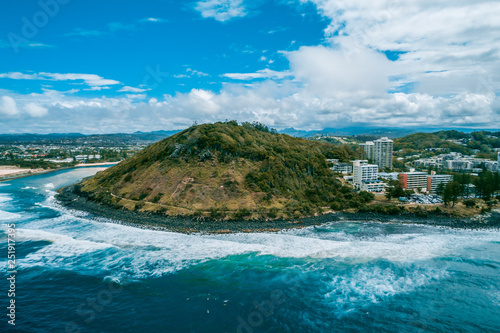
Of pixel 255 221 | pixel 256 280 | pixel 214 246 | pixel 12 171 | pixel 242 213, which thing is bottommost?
pixel 256 280

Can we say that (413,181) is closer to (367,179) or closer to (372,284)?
(367,179)

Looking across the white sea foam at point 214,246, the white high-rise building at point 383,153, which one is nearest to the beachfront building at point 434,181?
the white sea foam at point 214,246

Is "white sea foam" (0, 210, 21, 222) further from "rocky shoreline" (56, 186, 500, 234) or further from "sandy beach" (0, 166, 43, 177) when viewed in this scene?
"sandy beach" (0, 166, 43, 177)

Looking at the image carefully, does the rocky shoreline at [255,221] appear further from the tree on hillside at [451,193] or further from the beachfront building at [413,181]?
the beachfront building at [413,181]

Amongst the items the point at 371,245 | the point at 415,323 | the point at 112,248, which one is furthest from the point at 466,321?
the point at 112,248

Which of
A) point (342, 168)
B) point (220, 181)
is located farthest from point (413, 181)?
point (220, 181)

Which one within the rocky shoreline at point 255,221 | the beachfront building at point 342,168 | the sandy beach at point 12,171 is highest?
the beachfront building at point 342,168

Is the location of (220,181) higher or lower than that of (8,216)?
higher
